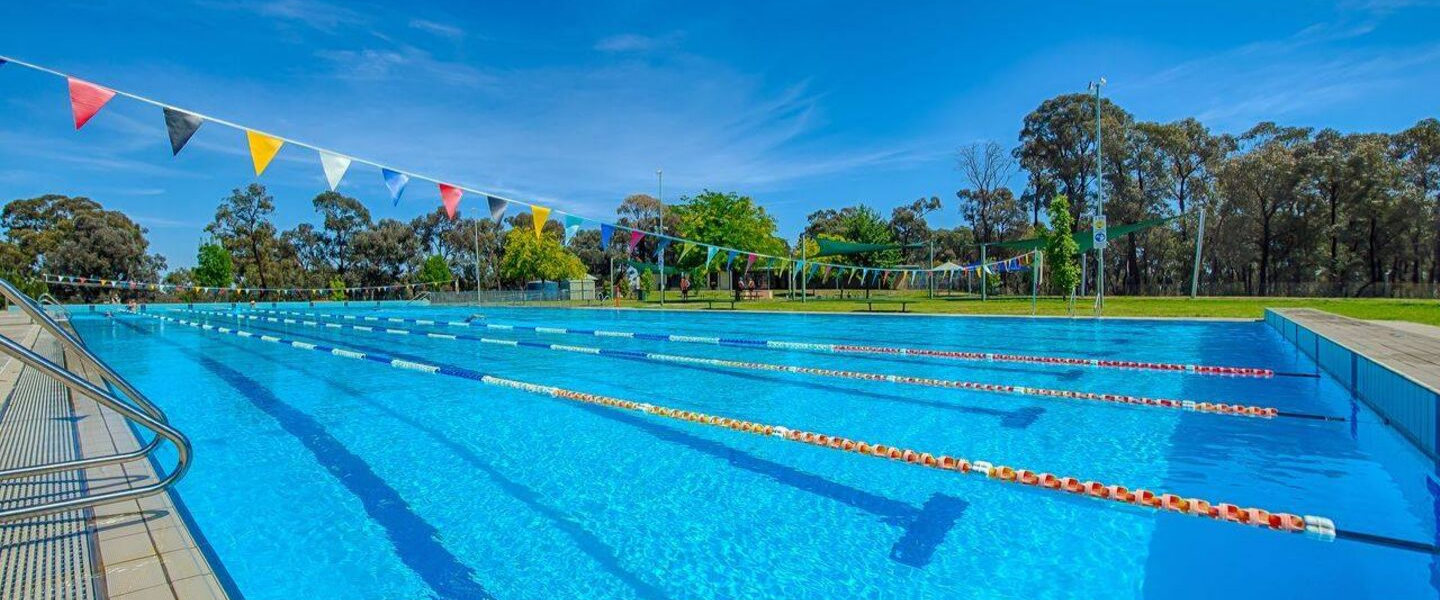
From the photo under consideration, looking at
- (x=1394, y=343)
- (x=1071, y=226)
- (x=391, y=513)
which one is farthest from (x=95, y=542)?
(x=1071, y=226)

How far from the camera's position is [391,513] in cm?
383

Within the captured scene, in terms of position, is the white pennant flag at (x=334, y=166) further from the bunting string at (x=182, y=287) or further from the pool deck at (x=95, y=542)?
the bunting string at (x=182, y=287)

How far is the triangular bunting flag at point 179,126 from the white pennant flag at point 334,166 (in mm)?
1274

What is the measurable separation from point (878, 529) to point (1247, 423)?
4062mm

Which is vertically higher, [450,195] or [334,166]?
[334,166]

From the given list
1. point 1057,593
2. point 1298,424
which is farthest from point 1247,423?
point 1057,593

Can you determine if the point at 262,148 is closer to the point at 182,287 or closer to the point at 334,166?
the point at 334,166

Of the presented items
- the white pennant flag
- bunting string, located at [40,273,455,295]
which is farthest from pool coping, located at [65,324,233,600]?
bunting string, located at [40,273,455,295]

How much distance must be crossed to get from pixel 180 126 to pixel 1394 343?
502 inches

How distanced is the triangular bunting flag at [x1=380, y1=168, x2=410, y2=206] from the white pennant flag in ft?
3.00

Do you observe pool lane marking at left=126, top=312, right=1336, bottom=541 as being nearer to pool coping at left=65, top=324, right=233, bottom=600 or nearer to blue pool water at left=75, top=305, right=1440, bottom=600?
blue pool water at left=75, top=305, right=1440, bottom=600

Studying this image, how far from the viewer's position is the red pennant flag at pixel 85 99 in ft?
20.4

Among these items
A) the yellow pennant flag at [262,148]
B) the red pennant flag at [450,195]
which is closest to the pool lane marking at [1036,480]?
the yellow pennant flag at [262,148]

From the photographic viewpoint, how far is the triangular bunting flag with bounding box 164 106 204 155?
6.70 metres
